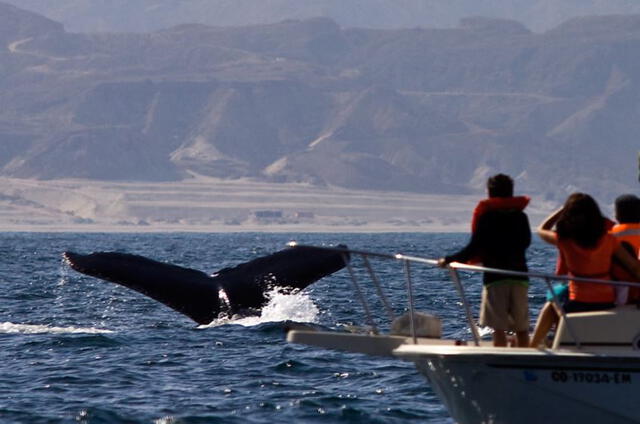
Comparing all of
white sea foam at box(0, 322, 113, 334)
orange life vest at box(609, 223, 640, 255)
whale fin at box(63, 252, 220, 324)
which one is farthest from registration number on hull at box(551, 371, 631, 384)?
white sea foam at box(0, 322, 113, 334)

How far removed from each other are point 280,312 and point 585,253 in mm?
12862

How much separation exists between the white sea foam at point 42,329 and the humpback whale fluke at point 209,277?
10.0 ft

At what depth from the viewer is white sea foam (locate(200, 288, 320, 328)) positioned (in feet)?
72.0

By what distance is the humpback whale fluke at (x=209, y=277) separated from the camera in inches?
707

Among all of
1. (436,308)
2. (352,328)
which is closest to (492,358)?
(352,328)

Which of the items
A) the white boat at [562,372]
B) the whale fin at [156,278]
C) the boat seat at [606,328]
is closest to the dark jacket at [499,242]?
the white boat at [562,372]

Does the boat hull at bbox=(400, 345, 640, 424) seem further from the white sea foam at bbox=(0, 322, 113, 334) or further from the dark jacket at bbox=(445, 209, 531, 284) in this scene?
the white sea foam at bbox=(0, 322, 113, 334)

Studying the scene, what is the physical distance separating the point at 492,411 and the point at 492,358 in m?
0.53

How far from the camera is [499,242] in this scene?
1171cm

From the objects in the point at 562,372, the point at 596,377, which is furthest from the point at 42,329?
the point at 596,377

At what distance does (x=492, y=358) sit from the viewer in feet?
37.9

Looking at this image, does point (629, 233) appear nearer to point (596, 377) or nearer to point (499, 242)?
point (499, 242)

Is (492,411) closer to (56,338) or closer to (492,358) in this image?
(492,358)

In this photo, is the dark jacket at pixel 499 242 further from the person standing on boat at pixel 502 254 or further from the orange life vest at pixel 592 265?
the orange life vest at pixel 592 265
